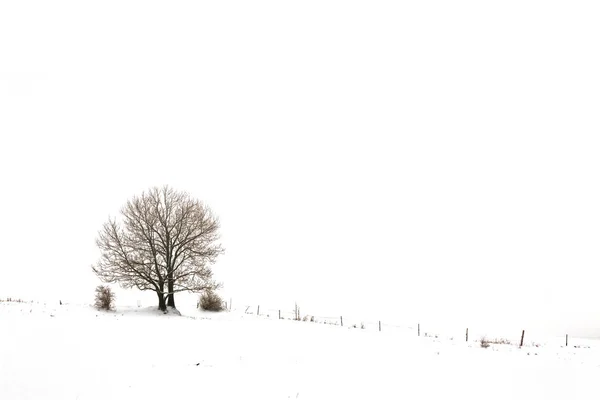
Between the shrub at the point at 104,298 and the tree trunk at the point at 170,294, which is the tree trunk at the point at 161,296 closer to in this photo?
the tree trunk at the point at 170,294

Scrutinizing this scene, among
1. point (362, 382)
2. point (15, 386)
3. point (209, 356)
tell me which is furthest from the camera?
point (209, 356)

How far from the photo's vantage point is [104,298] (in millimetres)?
33438

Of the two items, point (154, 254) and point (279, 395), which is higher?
point (154, 254)

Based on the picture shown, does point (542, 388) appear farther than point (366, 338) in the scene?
No

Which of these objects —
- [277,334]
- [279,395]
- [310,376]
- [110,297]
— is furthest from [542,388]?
[110,297]

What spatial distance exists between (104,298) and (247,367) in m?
22.4

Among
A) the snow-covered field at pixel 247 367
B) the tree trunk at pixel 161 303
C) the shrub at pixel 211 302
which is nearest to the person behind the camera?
the snow-covered field at pixel 247 367

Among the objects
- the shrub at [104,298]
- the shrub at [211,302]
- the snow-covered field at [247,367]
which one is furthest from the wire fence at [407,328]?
the shrub at [104,298]

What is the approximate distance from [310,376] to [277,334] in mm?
9391

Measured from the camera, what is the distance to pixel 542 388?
17.2 m

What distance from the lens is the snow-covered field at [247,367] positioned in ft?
44.3

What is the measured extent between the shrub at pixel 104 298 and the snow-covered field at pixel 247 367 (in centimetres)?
1060

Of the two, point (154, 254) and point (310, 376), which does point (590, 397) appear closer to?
point (310, 376)

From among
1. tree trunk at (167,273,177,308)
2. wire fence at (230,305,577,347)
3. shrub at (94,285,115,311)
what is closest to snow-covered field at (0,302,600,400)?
wire fence at (230,305,577,347)
